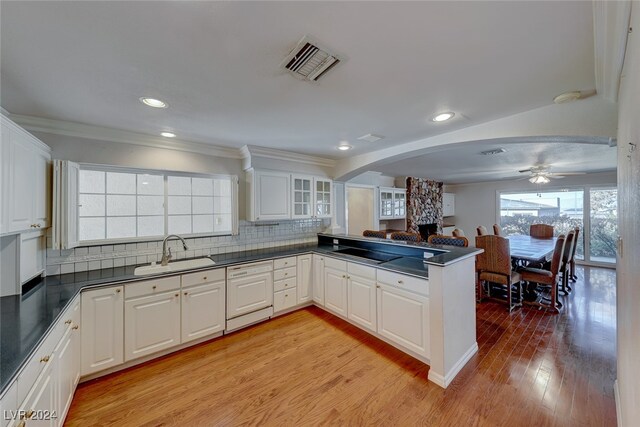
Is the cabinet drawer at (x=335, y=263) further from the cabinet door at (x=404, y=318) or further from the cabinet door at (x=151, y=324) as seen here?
the cabinet door at (x=151, y=324)

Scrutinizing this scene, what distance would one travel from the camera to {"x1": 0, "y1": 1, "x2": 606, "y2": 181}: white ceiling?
1048 millimetres

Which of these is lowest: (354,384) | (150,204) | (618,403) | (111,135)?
(354,384)

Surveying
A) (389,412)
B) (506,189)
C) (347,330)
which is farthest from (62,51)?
(506,189)

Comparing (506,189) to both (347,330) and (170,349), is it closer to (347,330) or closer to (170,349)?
(347,330)

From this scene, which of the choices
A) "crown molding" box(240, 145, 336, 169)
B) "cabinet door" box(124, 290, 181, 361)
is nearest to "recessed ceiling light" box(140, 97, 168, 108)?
"crown molding" box(240, 145, 336, 169)

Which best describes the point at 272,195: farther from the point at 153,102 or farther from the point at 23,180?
the point at 23,180

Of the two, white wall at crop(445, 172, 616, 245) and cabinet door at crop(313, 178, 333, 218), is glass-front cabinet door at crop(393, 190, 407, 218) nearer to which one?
cabinet door at crop(313, 178, 333, 218)

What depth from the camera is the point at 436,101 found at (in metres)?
1.89

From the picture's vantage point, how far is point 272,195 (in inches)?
136

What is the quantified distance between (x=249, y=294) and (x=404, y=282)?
1805 millimetres

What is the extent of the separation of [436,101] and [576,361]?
107 inches

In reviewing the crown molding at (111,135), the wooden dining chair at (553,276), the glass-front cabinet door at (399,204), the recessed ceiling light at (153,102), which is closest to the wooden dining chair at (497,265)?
the wooden dining chair at (553,276)

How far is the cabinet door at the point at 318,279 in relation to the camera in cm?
334

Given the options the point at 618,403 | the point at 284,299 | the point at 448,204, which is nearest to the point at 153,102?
the point at 284,299
